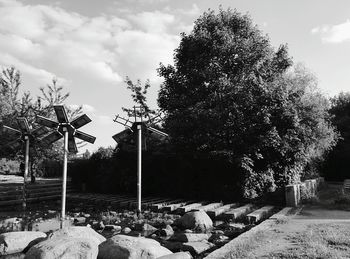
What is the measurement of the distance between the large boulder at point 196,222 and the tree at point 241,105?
17.1 ft

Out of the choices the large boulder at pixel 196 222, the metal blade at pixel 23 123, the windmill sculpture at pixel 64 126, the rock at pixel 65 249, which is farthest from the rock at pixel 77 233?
the metal blade at pixel 23 123

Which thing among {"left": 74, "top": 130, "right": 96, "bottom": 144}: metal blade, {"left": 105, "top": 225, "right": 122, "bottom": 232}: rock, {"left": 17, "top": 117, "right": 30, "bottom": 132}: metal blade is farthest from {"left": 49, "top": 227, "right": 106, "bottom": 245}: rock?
{"left": 17, "top": 117, "right": 30, "bottom": 132}: metal blade

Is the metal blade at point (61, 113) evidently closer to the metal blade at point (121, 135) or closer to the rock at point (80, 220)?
the metal blade at point (121, 135)

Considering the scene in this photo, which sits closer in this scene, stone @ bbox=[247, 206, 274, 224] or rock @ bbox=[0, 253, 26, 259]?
rock @ bbox=[0, 253, 26, 259]

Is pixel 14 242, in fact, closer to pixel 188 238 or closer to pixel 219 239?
pixel 188 238

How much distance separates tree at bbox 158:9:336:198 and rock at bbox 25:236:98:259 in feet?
31.0

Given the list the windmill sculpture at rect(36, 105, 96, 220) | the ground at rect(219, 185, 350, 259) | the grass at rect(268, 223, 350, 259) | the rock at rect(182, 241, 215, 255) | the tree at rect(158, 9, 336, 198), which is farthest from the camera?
the tree at rect(158, 9, 336, 198)

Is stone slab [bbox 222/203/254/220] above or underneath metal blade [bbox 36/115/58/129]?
underneath

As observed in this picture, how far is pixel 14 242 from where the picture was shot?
8.02m

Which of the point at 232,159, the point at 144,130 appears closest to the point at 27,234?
the point at 144,130

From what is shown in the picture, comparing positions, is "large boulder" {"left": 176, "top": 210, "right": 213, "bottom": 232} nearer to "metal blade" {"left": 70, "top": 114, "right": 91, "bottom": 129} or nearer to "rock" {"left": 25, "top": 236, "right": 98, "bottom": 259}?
"rock" {"left": 25, "top": 236, "right": 98, "bottom": 259}

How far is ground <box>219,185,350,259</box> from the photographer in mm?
6414

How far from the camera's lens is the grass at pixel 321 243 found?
6.29 meters

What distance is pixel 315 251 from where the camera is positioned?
647 cm
